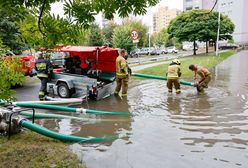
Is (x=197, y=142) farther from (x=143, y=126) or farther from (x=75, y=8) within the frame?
(x=75, y=8)

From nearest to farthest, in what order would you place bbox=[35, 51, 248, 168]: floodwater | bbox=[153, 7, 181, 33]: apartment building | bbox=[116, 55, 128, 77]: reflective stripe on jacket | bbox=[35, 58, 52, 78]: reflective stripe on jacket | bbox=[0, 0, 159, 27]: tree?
bbox=[0, 0, 159, 27]: tree < bbox=[35, 51, 248, 168]: floodwater < bbox=[35, 58, 52, 78]: reflective stripe on jacket < bbox=[116, 55, 128, 77]: reflective stripe on jacket < bbox=[153, 7, 181, 33]: apartment building

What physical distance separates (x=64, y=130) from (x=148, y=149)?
224cm

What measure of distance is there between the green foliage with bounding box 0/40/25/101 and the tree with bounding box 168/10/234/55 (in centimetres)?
2773

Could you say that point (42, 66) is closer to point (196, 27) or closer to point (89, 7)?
point (89, 7)

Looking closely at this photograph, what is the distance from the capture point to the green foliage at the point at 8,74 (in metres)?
3.89

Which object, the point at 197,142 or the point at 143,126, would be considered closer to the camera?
the point at 197,142

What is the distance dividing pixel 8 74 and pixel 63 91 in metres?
5.26

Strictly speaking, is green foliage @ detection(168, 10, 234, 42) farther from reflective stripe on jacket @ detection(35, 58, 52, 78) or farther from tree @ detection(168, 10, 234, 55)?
reflective stripe on jacket @ detection(35, 58, 52, 78)

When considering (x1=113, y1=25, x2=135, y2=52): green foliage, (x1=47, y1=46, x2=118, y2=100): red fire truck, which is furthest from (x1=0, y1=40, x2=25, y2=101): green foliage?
(x1=113, y1=25, x2=135, y2=52): green foliage

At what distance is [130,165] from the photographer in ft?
15.1

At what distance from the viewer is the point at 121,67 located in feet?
32.3

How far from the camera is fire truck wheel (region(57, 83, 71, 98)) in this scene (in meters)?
9.34

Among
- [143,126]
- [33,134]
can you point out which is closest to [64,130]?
[33,134]

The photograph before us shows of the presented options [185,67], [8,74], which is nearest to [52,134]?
[8,74]
